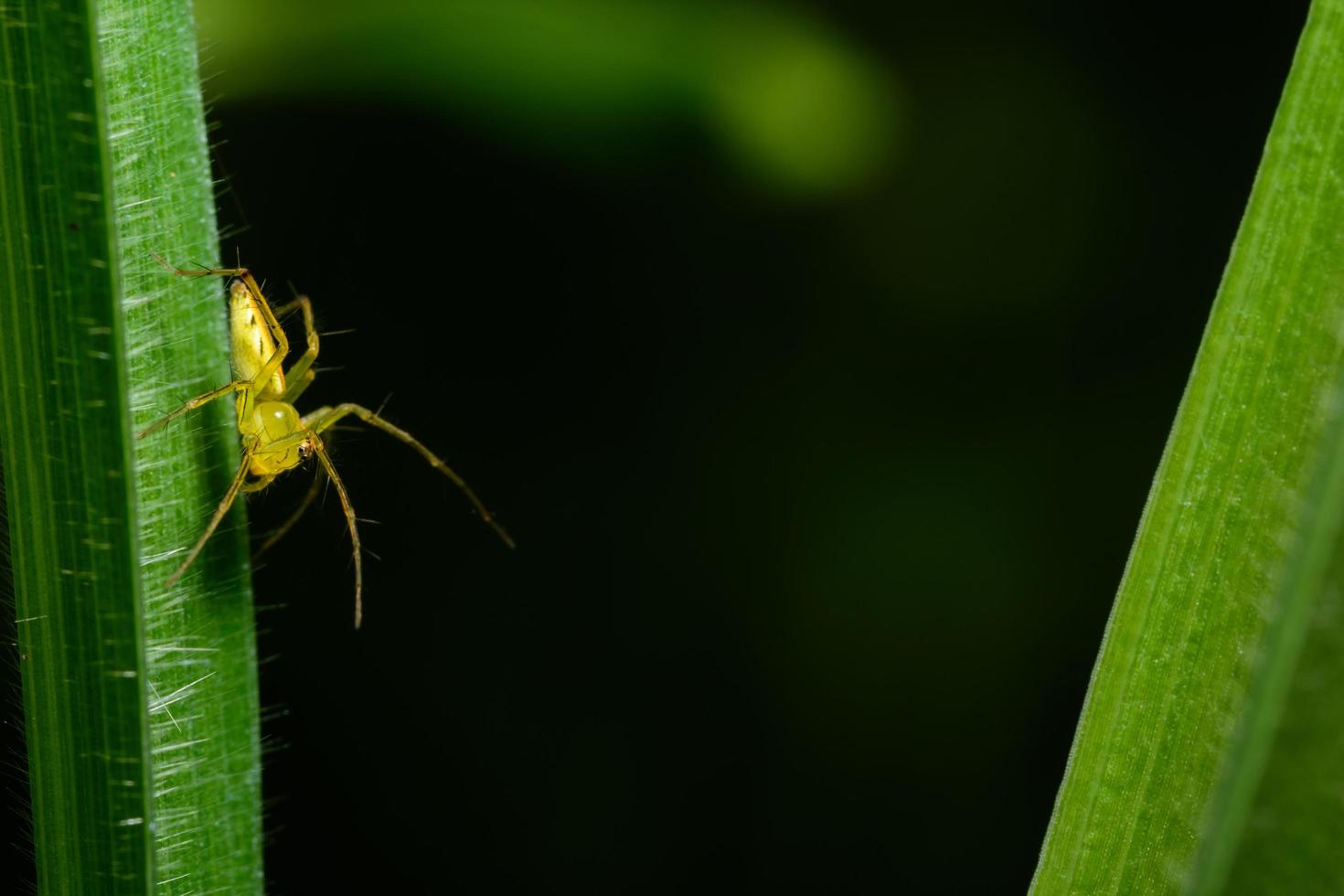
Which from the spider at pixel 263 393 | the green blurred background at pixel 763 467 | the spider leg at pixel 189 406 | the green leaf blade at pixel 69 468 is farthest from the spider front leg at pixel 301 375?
the green leaf blade at pixel 69 468

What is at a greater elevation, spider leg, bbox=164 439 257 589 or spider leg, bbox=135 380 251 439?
spider leg, bbox=135 380 251 439

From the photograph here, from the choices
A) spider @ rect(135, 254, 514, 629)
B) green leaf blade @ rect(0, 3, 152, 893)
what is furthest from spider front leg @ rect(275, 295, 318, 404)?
green leaf blade @ rect(0, 3, 152, 893)

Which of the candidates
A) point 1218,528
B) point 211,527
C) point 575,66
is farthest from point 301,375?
point 1218,528

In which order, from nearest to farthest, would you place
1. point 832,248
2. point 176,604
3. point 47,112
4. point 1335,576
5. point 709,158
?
point 1335,576, point 47,112, point 176,604, point 709,158, point 832,248

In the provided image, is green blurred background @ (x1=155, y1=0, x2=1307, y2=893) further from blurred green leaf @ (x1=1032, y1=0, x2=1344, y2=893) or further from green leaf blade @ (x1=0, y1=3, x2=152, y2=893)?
blurred green leaf @ (x1=1032, y1=0, x2=1344, y2=893)

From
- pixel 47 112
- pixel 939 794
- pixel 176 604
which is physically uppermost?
pixel 47 112

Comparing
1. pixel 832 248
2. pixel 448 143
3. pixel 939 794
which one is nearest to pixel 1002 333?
pixel 832 248

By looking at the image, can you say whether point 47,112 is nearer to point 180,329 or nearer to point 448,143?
point 180,329
